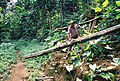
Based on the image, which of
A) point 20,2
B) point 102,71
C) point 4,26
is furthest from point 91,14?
point 20,2

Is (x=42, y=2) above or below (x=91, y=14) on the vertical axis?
above

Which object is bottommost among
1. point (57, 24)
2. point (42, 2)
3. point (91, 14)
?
point (57, 24)

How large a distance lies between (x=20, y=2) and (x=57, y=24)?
293 inches

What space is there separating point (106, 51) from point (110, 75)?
46.2 inches

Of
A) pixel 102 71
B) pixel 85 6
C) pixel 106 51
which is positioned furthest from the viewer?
pixel 85 6

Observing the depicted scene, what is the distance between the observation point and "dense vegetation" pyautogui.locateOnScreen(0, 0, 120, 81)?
3.51 metres

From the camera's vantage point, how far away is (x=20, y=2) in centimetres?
1324

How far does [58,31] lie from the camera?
7.12 metres

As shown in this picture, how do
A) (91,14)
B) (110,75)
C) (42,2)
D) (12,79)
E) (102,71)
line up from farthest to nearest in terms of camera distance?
(42,2) < (91,14) < (12,79) < (102,71) < (110,75)

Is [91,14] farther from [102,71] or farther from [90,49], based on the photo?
[102,71]

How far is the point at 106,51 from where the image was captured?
3545 mm

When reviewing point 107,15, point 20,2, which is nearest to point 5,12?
point 20,2

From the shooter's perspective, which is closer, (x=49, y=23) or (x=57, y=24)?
(x=57, y=24)

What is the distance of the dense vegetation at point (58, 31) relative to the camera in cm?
351
